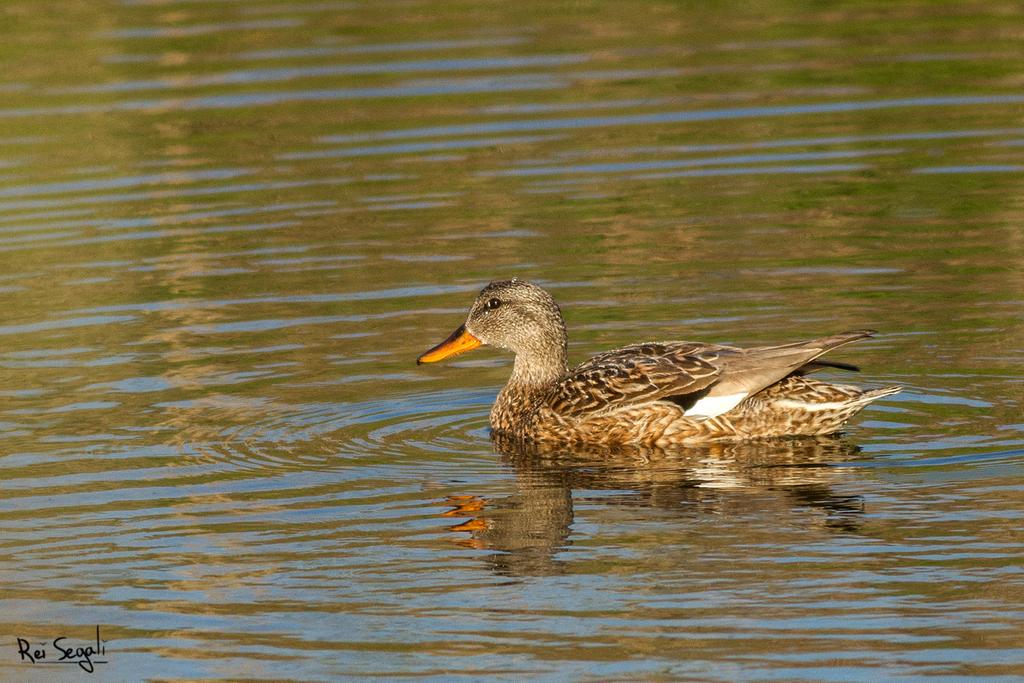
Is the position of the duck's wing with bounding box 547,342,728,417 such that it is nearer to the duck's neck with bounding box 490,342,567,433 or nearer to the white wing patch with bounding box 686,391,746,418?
the white wing patch with bounding box 686,391,746,418

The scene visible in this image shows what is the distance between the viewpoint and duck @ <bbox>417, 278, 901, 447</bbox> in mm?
10336

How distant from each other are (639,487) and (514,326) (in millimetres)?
2164

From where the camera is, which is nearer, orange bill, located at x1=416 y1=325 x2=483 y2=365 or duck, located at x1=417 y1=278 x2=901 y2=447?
duck, located at x1=417 y1=278 x2=901 y2=447

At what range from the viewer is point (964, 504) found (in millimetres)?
8789

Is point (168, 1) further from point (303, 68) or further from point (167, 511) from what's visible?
point (167, 511)

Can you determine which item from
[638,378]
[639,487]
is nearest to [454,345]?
[638,378]

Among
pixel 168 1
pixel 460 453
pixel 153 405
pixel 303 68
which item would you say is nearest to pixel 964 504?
pixel 460 453

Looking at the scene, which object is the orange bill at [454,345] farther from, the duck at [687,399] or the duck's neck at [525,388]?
the duck at [687,399]

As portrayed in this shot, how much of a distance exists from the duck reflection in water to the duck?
0.30 ft

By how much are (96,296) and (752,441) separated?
18.7 feet

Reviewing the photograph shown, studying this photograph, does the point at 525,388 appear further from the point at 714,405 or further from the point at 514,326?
the point at 714,405
